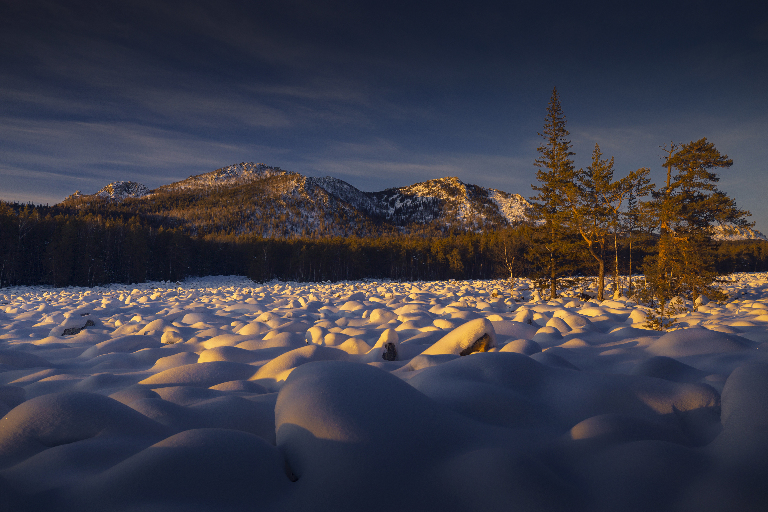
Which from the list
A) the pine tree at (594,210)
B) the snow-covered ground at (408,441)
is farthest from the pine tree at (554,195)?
the snow-covered ground at (408,441)

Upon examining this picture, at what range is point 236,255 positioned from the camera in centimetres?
6203

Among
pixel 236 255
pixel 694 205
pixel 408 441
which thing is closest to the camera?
pixel 408 441

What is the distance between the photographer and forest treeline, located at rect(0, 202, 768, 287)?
31.1m

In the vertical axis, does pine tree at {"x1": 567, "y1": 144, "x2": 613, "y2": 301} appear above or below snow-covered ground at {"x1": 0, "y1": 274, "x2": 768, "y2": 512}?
above

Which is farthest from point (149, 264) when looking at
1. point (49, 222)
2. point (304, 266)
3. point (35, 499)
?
point (35, 499)

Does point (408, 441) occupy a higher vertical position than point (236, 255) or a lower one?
lower

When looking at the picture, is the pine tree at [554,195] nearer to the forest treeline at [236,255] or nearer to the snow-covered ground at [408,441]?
the forest treeline at [236,255]

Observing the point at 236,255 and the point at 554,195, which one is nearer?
the point at 554,195

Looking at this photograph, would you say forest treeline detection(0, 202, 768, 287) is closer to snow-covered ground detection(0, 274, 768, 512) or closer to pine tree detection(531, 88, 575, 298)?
pine tree detection(531, 88, 575, 298)

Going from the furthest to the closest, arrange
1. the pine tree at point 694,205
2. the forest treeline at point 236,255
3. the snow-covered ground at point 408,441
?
the forest treeline at point 236,255
the pine tree at point 694,205
the snow-covered ground at point 408,441

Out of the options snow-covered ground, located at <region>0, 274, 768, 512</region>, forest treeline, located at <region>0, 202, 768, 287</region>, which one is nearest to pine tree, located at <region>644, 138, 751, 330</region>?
forest treeline, located at <region>0, 202, 768, 287</region>

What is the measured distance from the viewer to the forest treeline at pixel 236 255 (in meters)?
31.1

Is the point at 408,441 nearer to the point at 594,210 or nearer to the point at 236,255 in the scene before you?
the point at 594,210

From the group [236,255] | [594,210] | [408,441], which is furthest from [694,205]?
[236,255]
